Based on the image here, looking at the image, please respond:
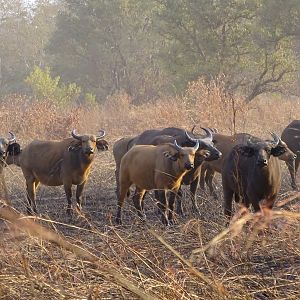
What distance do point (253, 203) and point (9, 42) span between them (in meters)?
45.7

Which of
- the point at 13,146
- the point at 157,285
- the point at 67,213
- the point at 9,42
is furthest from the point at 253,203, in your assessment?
the point at 9,42

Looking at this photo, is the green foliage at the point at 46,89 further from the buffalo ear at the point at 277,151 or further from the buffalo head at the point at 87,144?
the buffalo ear at the point at 277,151

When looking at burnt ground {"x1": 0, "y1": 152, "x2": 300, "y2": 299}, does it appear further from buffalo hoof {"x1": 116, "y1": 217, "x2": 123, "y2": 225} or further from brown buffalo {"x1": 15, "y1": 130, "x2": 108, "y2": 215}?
brown buffalo {"x1": 15, "y1": 130, "x2": 108, "y2": 215}

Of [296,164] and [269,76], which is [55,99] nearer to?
[269,76]

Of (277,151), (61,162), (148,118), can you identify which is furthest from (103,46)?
(277,151)

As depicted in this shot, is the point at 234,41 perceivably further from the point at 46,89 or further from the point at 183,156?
the point at 183,156

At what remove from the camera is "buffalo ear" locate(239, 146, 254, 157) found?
7020mm

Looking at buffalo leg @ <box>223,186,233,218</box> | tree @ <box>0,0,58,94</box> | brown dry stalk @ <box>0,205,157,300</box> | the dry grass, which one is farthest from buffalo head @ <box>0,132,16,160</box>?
tree @ <box>0,0,58,94</box>

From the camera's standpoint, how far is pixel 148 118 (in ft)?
67.3

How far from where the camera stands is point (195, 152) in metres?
8.52

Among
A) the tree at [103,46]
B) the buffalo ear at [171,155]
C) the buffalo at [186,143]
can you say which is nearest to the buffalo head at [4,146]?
the buffalo at [186,143]

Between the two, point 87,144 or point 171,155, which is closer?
point 171,155

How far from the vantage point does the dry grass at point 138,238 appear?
3.12 m

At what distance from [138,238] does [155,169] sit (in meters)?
2.76
